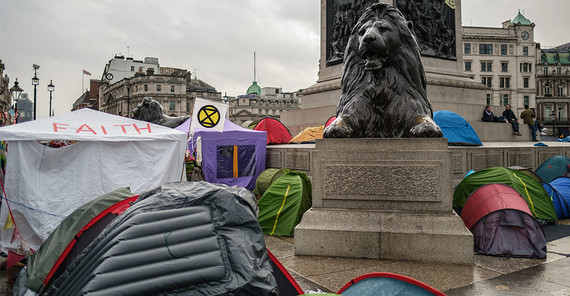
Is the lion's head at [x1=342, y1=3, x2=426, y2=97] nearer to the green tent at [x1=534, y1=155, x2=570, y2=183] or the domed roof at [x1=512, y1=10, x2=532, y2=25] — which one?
the green tent at [x1=534, y1=155, x2=570, y2=183]

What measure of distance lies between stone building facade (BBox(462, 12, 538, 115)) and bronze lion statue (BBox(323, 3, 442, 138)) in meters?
71.5

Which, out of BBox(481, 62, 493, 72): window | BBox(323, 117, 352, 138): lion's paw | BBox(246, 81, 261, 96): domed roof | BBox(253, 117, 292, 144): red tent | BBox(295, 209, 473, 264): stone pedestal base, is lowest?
BBox(295, 209, 473, 264): stone pedestal base

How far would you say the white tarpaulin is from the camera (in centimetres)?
575

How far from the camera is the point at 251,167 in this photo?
13.1 m

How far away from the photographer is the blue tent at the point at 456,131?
31.7 ft

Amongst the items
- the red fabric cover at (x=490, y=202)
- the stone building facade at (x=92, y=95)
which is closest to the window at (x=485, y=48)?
the red fabric cover at (x=490, y=202)

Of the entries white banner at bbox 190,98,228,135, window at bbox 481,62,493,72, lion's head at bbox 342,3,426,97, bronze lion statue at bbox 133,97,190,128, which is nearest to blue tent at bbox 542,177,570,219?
lion's head at bbox 342,3,426,97

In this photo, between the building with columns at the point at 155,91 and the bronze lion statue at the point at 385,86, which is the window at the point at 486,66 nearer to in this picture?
the building with columns at the point at 155,91

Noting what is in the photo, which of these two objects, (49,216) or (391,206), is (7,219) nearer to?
(49,216)

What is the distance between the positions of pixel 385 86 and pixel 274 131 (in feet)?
31.5

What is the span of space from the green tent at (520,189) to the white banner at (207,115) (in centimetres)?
559

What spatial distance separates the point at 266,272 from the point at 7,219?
5.18 metres

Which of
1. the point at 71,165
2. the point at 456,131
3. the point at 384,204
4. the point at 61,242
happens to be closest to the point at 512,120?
the point at 456,131

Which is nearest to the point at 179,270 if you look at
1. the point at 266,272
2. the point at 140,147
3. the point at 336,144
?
the point at 266,272
